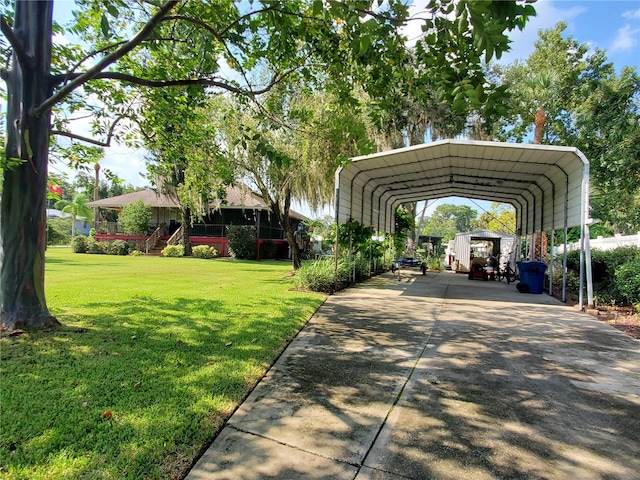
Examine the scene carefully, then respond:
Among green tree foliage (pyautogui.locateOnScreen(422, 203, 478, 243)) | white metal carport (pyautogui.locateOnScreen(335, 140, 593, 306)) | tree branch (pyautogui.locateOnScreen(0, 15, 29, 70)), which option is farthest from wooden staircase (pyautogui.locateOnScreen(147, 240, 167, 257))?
green tree foliage (pyautogui.locateOnScreen(422, 203, 478, 243))

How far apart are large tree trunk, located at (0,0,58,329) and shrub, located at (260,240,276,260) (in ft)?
64.7

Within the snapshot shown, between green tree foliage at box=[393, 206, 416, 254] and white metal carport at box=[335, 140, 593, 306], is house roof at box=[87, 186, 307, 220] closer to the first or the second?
green tree foliage at box=[393, 206, 416, 254]

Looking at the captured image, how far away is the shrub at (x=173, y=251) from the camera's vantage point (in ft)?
78.2

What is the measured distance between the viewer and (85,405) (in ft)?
9.94

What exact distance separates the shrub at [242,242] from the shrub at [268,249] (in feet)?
2.29

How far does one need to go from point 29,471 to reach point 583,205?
9.85 metres

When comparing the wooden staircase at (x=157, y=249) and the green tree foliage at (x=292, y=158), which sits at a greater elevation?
the green tree foliage at (x=292, y=158)

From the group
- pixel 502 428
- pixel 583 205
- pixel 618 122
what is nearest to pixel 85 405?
pixel 502 428

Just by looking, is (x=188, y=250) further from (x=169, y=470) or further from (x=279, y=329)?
(x=169, y=470)

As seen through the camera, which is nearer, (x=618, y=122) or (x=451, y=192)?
(x=618, y=122)

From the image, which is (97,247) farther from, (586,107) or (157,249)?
(586,107)

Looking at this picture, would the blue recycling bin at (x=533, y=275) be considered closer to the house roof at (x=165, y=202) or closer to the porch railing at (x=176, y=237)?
the house roof at (x=165, y=202)

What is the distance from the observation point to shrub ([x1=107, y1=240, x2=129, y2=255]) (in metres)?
24.5

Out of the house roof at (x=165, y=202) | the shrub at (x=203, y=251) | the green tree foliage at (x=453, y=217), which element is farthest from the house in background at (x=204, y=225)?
the green tree foliage at (x=453, y=217)
